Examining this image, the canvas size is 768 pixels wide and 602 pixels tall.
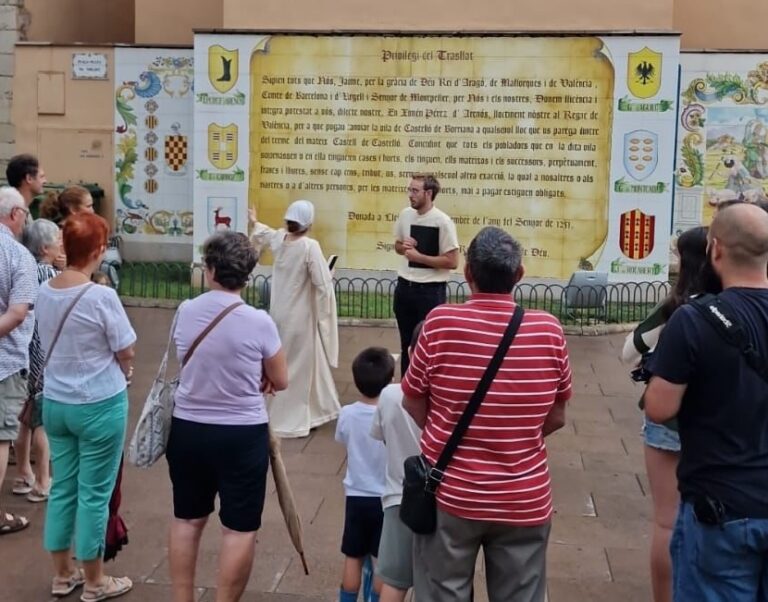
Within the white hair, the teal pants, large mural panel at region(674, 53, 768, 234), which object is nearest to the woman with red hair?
the teal pants

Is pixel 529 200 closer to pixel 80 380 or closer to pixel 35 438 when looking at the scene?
pixel 35 438

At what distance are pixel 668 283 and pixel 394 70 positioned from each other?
496 cm

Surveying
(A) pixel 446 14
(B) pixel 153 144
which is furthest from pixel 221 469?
(B) pixel 153 144

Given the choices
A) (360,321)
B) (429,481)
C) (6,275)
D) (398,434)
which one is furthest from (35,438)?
(360,321)

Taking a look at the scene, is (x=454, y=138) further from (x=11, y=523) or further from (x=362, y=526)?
(x=362, y=526)

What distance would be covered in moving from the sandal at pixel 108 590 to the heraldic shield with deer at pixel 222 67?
1101cm

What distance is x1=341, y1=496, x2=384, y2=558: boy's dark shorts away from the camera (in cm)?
416

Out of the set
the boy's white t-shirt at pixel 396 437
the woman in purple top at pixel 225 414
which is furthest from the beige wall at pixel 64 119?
the boy's white t-shirt at pixel 396 437

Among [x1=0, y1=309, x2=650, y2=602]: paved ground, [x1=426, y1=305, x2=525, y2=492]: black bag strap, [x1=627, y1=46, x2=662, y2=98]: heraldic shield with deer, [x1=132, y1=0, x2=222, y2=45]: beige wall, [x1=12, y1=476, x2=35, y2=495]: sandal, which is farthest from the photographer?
[x1=132, y1=0, x2=222, y2=45]: beige wall

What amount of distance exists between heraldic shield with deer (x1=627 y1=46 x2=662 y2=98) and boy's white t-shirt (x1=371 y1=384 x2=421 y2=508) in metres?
11.1

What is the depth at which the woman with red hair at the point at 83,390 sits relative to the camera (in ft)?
14.4

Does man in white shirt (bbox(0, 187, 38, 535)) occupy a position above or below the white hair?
below

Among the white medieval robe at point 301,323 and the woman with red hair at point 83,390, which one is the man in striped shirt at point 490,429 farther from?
the white medieval robe at point 301,323

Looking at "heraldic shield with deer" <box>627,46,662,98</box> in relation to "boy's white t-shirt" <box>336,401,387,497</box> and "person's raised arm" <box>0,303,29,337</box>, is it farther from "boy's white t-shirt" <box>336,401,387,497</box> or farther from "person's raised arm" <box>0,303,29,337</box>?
"boy's white t-shirt" <box>336,401,387,497</box>
